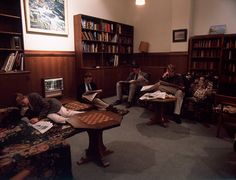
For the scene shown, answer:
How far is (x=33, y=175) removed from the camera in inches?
60.4

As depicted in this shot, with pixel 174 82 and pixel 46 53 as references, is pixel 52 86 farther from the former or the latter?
pixel 174 82

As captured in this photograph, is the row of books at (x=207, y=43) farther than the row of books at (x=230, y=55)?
Yes

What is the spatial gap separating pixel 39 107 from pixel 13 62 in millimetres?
1126

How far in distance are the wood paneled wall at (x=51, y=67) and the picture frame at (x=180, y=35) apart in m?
2.92

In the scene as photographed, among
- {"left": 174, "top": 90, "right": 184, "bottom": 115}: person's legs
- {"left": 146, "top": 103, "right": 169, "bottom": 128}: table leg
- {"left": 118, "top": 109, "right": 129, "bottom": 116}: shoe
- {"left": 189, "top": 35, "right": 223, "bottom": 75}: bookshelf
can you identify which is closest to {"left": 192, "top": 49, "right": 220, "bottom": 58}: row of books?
{"left": 189, "top": 35, "right": 223, "bottom": 75}: bookshelf

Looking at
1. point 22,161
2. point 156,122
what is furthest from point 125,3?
point 22,161

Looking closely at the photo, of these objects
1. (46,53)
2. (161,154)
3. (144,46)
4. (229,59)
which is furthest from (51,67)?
(229,59)

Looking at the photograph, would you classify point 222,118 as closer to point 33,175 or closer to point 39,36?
point 33,175

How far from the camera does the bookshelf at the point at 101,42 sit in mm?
4824

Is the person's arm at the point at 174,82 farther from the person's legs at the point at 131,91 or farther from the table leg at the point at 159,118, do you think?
the person's legs at the point at 131,91

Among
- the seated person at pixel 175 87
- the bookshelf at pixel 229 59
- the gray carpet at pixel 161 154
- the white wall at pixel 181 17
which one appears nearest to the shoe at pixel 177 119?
the seated person at pixel 175 87

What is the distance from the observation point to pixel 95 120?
2268mm

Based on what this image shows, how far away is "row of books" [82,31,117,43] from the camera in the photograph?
4.92m

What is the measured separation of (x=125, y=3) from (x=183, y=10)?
2045mm
